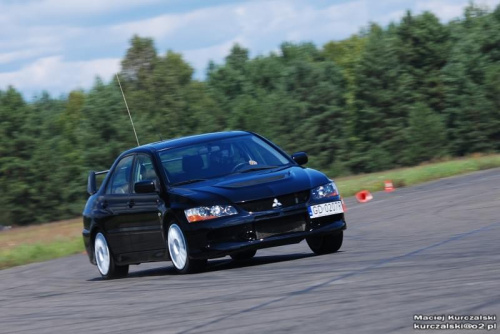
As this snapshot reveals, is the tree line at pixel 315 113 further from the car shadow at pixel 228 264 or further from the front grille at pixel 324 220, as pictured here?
the front grille at pixel 324 220

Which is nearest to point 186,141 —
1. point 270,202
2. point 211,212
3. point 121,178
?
point 121,178

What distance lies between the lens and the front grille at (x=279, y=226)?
11.2m

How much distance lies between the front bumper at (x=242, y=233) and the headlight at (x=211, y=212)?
0.19 feet

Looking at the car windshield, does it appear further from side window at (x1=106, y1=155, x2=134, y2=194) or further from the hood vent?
side window at (x1=106, y1=155, x2=134, y2=194)

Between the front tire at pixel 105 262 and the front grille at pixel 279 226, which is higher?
the front grille at pixel 279 226

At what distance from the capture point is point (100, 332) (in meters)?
7.95

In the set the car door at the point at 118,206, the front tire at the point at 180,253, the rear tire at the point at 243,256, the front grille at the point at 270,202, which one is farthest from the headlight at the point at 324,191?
the car door at the point at 118,206

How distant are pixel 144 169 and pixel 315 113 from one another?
71.4 metres

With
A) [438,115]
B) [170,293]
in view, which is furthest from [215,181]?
[438,115]

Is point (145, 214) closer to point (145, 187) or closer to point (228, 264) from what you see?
point (145, 187)

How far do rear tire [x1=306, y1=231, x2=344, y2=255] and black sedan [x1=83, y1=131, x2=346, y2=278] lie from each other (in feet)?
0.04

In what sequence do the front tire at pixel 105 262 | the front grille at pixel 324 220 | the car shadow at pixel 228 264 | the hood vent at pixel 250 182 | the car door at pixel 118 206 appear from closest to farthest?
the hood vent at pixel 250 182 < the front grille at pixel 324 220 < the car shadow at pixel 228 264 < the car door at pixel 118 206 < the front tire at pixel 105 262

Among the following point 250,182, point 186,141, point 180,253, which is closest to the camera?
point 250,182

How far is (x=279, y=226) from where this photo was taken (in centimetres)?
1130
